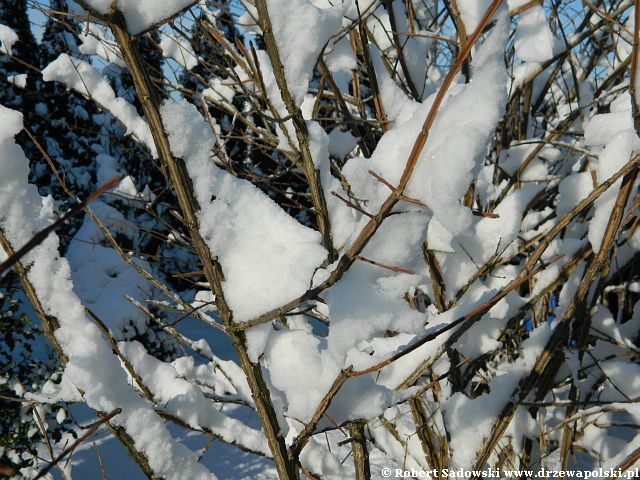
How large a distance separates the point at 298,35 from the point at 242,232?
1.41 feet

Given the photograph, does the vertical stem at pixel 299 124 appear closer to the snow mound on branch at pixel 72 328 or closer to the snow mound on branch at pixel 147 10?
the snow mound on branch at pixel 147 10

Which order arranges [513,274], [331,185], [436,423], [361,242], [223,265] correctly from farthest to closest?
[513,274] < [436,423] < [331,185] < [223,265] < [361,242]

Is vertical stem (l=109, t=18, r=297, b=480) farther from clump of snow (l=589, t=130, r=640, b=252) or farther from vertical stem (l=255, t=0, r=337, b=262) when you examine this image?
clump of snow (l=589, t=130, r=640, b=252)

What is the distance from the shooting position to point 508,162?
252cm

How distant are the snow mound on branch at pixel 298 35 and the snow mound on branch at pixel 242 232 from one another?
26 cm

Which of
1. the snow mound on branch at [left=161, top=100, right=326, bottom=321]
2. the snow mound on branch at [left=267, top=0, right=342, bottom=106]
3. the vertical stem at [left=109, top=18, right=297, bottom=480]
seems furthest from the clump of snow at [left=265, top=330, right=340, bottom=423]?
the snow mound on branch at [left=267, top=0, right=342, bottom=106]

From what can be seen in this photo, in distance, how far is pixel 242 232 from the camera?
2.97 ft

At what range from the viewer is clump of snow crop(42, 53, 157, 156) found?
7.04 ft

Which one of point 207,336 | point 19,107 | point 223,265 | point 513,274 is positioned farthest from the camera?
point 207,336

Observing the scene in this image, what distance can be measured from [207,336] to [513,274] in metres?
9.25

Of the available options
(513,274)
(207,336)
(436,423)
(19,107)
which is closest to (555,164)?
(513,274)

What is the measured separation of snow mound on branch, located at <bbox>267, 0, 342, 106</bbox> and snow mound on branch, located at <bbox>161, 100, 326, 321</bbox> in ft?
0.85

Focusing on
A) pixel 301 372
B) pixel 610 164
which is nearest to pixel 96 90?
pixel 301 372

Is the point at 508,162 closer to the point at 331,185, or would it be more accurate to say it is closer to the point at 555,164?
the point at 555,164
